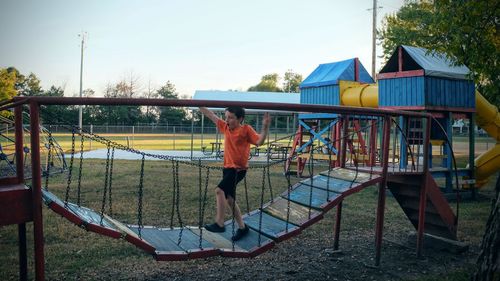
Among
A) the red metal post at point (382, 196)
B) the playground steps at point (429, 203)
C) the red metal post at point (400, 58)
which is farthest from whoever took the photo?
the red metal post at point (400, 58)

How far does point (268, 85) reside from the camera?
82.4 metres

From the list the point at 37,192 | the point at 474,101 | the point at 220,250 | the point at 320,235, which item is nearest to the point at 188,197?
the point at 320,235

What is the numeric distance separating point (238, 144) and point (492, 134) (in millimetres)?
9203

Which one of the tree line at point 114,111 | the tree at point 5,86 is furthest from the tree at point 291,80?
the tree at point 5,86

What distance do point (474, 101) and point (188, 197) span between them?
7.43 meters

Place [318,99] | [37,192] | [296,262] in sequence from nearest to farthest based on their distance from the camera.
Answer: [37,192] → [296,262] → [318,99]

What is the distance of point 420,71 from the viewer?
358 inches

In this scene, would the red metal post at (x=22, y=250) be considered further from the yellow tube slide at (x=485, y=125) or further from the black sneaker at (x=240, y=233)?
the yellow tube slide at (x=485, y=125)

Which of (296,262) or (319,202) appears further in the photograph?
(296,262)

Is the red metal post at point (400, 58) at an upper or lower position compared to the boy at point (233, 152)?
upper

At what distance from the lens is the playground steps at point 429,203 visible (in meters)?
5.47

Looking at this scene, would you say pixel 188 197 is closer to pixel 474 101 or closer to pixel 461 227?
pixel 461 227

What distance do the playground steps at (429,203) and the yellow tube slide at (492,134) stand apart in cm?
569

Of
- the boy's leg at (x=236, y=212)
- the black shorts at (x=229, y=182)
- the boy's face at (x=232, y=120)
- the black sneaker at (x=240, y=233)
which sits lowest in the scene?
the black sneaker at (x=240, y=233)
